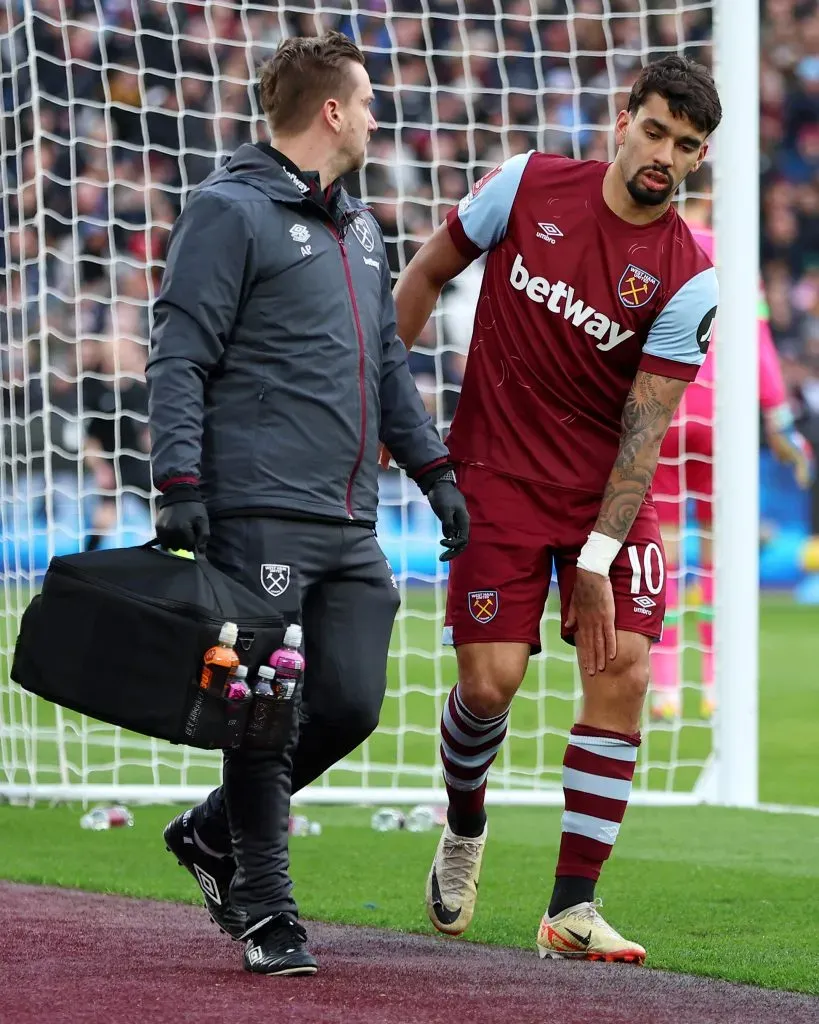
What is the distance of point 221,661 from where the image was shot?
10.8 ft

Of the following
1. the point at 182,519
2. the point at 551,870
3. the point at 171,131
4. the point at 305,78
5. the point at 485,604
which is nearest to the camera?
the point at 182,519

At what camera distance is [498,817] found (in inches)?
247

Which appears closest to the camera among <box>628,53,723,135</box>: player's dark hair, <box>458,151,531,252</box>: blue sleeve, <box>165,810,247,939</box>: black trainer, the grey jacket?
the grey jacket

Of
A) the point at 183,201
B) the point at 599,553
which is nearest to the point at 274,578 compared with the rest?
the point at 599,553

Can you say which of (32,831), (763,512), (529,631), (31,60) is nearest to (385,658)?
(529,631)

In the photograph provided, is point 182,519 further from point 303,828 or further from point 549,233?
point 303,828

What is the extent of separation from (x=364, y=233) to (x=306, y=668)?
910 millimetres

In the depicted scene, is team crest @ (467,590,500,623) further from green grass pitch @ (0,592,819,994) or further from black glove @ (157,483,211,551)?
black glove @ (157,483,211,551)

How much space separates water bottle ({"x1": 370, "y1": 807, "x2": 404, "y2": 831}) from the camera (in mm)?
5930

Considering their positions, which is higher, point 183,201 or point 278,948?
point 183,201

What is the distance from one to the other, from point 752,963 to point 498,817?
2550mm

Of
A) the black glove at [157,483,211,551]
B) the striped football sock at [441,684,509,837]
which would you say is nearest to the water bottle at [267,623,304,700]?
the black glove at [157,483,211,551]

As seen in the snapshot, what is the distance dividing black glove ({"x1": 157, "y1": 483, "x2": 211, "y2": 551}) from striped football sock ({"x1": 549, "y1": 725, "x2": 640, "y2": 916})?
3.65 ft

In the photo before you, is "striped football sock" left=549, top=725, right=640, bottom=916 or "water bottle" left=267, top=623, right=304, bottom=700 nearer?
"water bottle" left=267, top=623, right=304, bottom=700
